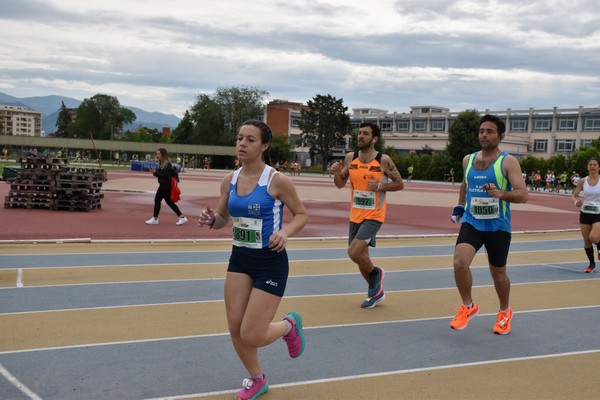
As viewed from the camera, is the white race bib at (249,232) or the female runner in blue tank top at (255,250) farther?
the white race bib at (249,232)

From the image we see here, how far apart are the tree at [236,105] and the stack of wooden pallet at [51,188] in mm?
88760

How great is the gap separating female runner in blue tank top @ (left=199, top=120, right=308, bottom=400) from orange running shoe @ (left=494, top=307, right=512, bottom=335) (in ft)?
9.34

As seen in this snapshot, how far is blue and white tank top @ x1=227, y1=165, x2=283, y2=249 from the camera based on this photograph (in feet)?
14.8

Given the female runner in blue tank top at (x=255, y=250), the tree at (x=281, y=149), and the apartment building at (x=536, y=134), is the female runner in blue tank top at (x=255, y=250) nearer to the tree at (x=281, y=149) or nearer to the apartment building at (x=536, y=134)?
the tree at (x=281, y=149)

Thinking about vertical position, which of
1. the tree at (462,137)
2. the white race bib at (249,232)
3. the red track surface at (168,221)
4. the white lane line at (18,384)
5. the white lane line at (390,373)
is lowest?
the red track surface at (168,221)

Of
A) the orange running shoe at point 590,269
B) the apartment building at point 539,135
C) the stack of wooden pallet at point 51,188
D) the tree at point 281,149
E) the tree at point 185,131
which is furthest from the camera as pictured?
the tree at point 185,131

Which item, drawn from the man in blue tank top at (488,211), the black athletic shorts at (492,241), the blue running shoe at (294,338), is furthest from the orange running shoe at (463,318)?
the blue running shoe at (294,338)

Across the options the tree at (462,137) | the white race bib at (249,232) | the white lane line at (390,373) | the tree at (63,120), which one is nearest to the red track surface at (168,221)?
the white lane line at (390,373)

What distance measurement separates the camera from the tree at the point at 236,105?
107 metres

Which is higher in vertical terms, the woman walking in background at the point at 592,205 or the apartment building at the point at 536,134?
the apartment building at the point at 536,134

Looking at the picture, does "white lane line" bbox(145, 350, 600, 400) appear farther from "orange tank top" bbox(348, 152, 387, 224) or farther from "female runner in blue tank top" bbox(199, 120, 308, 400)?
"orange tank top" bbox(348, 152, 387, 224)

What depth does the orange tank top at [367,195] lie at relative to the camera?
24.7 ft

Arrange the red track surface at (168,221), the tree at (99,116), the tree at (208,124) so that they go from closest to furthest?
the red track surface at (168,221)
the tree at (208,124)
the tree at (99,116)

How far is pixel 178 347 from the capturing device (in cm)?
572
